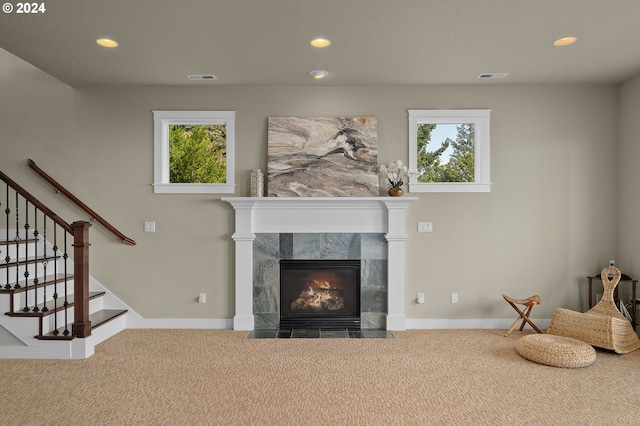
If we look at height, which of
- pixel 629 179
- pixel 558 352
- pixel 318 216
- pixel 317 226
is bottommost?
pixel 558 352

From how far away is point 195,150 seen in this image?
4938 millimetres

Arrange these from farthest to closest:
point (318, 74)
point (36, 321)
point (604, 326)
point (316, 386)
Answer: point (318, 74) → point (604, 326) → point (36, 321) → point (316, 386)

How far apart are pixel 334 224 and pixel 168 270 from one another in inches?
80.2

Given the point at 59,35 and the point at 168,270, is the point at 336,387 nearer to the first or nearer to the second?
the point at 168,270

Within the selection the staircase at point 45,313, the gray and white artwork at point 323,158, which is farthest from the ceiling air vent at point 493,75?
the staircase at point 45,313

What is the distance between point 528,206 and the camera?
15.7 feet

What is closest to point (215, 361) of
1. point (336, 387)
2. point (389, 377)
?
point (336, 387)

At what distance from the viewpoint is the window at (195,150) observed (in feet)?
15.7

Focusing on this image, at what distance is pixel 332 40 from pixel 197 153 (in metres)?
2.29

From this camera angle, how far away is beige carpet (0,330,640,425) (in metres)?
2.66

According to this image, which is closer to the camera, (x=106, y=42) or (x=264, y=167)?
(x=106, y=42)

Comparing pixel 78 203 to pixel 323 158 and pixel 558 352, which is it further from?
pixel 558 352

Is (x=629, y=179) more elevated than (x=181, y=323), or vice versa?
(x=629, y=179)

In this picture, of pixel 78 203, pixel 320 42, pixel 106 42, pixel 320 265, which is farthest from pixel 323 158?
pixel 78 203
